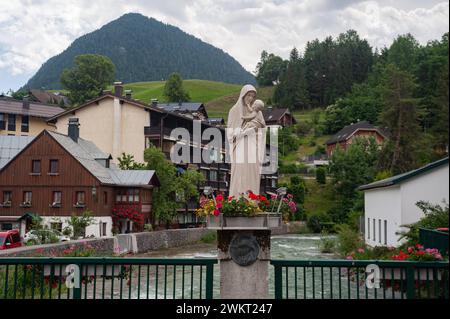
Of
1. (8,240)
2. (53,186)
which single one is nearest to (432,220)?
(8,240)

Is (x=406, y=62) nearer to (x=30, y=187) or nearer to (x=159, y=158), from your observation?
(x=159, y=158)

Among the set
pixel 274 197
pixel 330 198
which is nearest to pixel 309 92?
pixel 330 198

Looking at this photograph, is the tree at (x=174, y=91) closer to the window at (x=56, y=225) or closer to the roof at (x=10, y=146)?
the roof at (x=10, y=146)

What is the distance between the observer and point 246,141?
11.1 metres

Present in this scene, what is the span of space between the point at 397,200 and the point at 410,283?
19.2 m

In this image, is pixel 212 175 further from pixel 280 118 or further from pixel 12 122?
pixel 280 118

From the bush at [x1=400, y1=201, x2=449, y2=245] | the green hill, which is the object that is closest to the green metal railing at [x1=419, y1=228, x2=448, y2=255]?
the bush at [x1=400, y1=201, x2=449, y2=245]

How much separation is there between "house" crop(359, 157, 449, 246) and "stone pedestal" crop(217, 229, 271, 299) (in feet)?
42.8

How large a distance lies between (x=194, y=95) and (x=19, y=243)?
144564 mm

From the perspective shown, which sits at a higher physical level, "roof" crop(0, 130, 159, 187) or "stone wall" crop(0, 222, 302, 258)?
"roof" crop(0, 130, 159, 187)

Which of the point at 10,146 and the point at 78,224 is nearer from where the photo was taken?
the point at 78,224

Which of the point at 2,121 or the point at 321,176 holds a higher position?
the point at 2,121

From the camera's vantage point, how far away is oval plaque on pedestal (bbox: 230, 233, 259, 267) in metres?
8.91

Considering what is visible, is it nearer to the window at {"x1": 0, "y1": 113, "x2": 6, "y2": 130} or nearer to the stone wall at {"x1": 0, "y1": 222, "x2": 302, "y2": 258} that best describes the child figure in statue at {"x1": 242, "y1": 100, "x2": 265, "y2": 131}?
the stone wall at {"x1": 0, "y1": 222, "x2": 302, "y2": 258}
